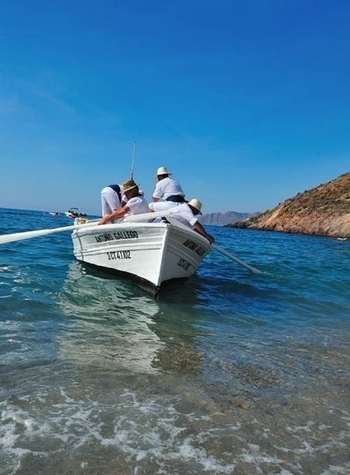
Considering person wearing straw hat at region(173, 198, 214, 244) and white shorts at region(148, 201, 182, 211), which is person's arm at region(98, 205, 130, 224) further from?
person wearing straw hat at region(173, 198, 214, 244)

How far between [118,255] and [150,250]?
1412 mm

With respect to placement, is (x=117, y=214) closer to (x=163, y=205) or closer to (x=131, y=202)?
(x=131, y=202)

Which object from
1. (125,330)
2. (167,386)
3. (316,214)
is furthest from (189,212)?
(316,214)

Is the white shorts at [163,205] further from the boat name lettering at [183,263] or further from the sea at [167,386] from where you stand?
the sea at [167,386]

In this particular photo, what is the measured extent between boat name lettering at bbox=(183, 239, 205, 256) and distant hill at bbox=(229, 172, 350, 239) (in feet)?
173

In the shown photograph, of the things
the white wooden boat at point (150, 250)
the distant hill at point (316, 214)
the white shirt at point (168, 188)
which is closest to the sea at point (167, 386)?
the white wooden boat at point (150, 250)

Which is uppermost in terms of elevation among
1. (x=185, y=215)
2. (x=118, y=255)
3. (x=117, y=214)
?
(x=185, y=215)

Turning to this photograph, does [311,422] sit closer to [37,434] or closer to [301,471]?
[301,471]

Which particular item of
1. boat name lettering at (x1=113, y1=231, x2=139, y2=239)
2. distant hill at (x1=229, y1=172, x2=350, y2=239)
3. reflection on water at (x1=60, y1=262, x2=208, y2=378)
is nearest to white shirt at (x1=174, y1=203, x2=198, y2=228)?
boat name lettering at (x1=113, y1=231, x2=139, y2=239)

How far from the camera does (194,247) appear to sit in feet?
32.7

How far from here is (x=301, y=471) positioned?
2955 millimetres

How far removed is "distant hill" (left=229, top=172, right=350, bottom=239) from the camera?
64.2 metres

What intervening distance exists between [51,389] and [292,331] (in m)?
4.54

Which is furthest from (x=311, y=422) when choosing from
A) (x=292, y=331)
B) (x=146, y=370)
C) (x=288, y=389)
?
(x=292, y=331)
